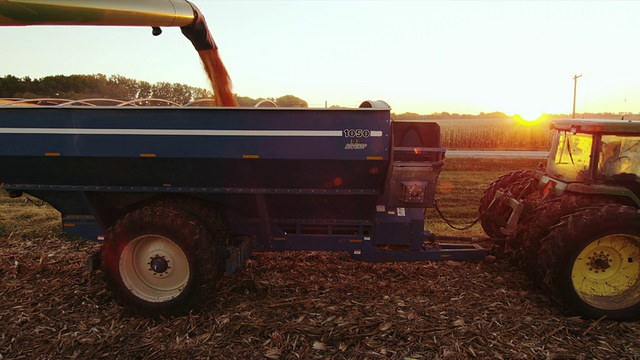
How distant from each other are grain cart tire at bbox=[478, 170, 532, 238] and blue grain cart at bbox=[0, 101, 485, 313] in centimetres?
97

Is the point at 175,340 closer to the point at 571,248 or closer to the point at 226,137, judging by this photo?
the point at 226,137

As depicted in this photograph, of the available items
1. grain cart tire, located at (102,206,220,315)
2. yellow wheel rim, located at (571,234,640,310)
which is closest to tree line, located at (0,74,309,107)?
grain cart tire, located at (102,206,220,315)

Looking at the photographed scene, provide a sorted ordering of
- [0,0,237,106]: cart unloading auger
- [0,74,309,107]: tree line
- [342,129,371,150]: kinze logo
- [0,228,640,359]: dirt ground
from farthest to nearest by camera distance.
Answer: [0,74,309,107]: tree line
[342,129,371,150]: kinze logo
[0,228,640,359]: dirt ground
[0,0,237,106]: cart unloading auger

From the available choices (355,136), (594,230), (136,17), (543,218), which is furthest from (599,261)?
(136,17)

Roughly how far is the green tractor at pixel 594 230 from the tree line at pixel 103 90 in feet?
10.7

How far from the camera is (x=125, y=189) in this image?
4.68 meters

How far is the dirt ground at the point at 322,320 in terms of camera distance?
4027mm

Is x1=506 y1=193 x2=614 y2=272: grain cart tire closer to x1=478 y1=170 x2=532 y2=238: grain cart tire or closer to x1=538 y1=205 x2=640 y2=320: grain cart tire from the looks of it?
x1=538 y1=205 x2=640 y2=320: grain cart tire

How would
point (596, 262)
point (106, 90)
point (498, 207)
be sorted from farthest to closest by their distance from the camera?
1. point (106, 90)
2. point (498, 207)
3. point (596, 262)

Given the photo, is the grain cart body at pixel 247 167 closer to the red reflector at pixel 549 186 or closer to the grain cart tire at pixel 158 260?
the grain cart tire at pixel 158 260

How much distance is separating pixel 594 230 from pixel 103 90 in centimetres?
1086

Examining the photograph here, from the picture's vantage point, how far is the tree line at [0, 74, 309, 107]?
21.4ft

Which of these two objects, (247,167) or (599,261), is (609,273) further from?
(247,167)

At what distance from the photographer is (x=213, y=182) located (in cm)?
460
